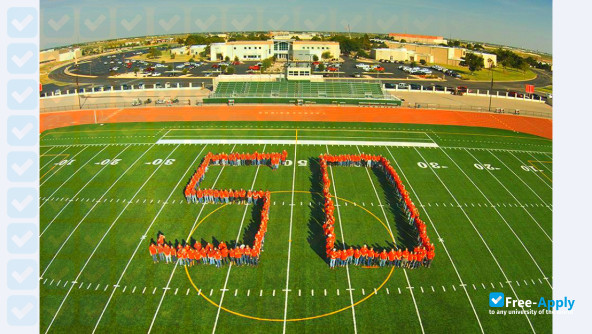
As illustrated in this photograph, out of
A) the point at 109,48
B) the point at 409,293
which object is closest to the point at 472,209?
the point at 409,293

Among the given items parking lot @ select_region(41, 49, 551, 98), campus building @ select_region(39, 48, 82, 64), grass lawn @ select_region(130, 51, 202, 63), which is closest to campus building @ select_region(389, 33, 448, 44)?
parking lot @ select_region(41, 49, 551, 98)

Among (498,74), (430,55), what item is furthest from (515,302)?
Answer: (430,55)

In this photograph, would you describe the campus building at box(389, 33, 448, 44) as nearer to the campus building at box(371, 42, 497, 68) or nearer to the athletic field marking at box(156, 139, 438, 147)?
the campus building at box(371, 42, 497, 68)

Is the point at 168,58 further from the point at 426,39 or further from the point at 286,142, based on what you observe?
the point at 426,39

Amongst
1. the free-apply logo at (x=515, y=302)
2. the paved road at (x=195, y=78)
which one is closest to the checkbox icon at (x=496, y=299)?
the free-apply logo at (x=515, y=302)

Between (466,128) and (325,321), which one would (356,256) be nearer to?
(325,321)
